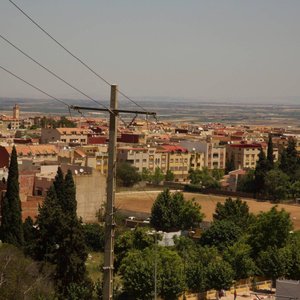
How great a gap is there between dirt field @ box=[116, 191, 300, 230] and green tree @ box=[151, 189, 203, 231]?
2989mm

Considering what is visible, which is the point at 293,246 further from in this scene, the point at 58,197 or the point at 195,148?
the point at 195,148

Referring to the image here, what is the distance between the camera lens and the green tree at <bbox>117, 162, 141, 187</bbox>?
35781 millimetres

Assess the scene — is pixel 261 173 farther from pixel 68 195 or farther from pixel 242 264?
pixel 242 264

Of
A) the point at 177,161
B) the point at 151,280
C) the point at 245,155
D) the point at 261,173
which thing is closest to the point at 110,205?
the point at 151,280

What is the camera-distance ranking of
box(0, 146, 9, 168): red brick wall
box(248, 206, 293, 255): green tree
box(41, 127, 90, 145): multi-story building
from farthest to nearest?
1. box(41, 127, 90, 145): multi-story building
2. box(0, 146, 9, 168): red brick wall
3. box(248, 206, 293, 255): green tree

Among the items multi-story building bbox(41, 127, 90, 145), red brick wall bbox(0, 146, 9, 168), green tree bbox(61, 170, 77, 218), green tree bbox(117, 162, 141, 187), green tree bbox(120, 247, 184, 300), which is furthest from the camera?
multi-story building bbox(41, 127, 90, 145)

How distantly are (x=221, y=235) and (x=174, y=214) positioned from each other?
5.21 meters

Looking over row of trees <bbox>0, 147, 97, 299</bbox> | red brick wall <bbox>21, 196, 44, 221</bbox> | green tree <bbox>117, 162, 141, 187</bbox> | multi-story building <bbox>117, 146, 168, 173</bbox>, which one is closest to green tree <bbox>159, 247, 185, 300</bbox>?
row of trees <bbox>0, 147, 97, 299</bbox>

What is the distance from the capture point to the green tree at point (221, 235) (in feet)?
63.7

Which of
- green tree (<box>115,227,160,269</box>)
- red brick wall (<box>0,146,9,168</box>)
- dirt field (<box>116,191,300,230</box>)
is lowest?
dirt field (<box>116,191,300,230</box>)

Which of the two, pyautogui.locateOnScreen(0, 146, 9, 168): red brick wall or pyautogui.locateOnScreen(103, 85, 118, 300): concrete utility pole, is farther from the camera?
pyautogui.locateOnScreen(0, 146, 9, 168): red brick wall

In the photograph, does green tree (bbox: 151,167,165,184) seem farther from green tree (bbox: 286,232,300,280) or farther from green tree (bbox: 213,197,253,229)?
green tree (bbox: 286,232,300,280)

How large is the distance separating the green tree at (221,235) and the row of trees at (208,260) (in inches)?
1.0

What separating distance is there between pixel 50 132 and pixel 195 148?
33.9 ft
